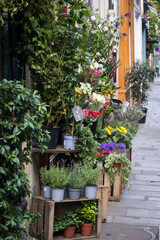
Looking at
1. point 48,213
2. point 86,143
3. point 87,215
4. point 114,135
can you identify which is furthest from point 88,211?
point 114,135

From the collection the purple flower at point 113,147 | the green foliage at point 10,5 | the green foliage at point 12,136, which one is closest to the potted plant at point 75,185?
the green foliage at point 12,136

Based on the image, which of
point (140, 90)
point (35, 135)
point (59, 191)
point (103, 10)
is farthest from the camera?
point (140, 90)

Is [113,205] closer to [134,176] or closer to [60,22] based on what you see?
[134,176]

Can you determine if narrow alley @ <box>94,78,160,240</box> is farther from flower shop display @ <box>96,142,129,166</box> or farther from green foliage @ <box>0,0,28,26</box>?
green foliage @ <box>0,0,28,26</box>

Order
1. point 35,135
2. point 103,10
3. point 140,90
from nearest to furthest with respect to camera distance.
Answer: point 35,135 < point 103,10 < point 140,90

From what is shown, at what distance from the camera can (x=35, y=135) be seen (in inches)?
153

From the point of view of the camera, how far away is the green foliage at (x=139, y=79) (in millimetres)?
14703

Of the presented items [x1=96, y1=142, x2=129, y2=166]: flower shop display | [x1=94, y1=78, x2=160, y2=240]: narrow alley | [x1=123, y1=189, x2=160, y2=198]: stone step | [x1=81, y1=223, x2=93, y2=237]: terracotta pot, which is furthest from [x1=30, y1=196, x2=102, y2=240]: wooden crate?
[x1=123, y1=189, x2=160, y2=198]: stone step

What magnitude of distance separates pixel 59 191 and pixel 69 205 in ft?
1.42

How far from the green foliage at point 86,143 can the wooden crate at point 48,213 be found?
637 millimetres

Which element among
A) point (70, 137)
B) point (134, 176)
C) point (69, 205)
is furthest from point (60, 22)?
point (134, 176)

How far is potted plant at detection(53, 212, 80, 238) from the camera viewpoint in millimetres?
4965

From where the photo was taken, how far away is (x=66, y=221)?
502cm

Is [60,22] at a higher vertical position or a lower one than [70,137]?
higher
